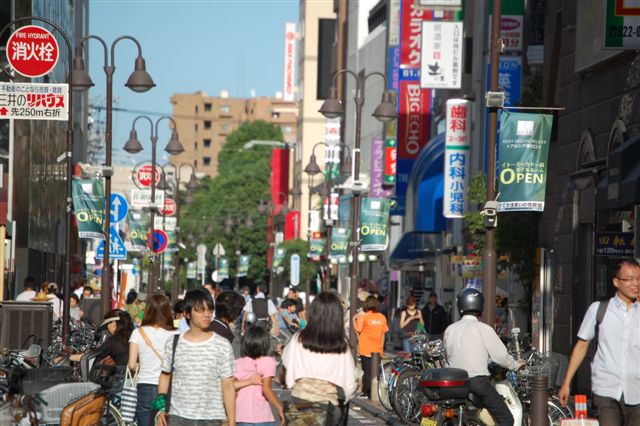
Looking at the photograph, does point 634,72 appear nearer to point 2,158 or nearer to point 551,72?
point 551,72

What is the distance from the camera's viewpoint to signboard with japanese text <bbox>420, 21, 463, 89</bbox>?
49.3 metres

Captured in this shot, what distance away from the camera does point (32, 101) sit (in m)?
24.3

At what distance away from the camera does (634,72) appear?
75.9 ft

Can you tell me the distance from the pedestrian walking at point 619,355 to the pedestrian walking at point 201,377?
2.63 meters

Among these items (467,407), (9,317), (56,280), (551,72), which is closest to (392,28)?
(56,280)

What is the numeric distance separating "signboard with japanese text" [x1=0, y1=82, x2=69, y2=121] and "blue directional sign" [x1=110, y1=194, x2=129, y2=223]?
34.9 ft

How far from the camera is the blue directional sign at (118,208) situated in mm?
35062

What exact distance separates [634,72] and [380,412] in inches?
253

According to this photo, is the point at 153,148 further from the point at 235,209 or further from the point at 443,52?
the point at 235,209

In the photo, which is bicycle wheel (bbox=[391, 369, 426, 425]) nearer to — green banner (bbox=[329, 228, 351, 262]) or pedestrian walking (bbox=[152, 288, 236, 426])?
pedestrian walking (bbox=[152, 288, 236, 426])

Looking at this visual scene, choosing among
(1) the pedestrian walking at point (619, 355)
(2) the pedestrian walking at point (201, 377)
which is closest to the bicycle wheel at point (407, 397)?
(1) the pedestrian walking at point (619, 355)

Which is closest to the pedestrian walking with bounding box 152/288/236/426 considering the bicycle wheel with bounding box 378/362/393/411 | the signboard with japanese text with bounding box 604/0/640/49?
the signboard with japanese text with bounding box 604/0/640/49

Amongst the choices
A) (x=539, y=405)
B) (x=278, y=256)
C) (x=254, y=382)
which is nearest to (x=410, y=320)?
(x=539, y=405)

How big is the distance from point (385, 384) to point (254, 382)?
11.8 metres
